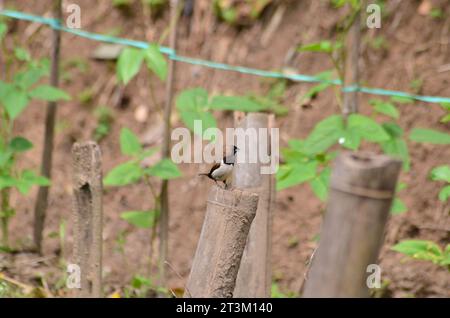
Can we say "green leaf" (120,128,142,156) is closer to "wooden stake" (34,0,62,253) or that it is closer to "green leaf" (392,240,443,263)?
"wooden stake" (34,0,62,253)

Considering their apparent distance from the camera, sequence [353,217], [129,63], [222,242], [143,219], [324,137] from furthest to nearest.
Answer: [143,219]
[324,137]
[129,63]
[222,242]
[353,217]

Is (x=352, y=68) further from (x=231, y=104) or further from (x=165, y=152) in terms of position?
(x=165, y=152)

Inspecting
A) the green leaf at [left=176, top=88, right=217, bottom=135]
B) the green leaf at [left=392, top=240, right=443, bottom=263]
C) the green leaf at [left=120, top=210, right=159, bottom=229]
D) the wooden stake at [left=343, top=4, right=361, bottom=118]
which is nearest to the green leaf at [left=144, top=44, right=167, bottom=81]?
the green leaf at [left=176, top=88, right=217, bottom=135]

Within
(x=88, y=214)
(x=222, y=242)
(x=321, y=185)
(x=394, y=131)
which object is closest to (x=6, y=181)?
(x=88, y=214)

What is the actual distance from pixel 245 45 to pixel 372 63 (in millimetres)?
958

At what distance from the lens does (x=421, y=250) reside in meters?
2.37

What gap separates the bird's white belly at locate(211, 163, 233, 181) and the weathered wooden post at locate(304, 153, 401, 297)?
835mm

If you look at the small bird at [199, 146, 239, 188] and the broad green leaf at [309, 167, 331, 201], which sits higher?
the small bird at [199, 146, 239, 188]

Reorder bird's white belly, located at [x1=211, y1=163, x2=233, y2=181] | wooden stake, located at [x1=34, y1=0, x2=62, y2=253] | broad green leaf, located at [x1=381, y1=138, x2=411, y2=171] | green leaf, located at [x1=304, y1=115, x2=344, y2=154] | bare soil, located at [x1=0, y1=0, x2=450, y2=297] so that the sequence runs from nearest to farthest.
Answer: bird's white belly, located at [x1=211, y1=163, x2=233, y2=181] < green leaf, located at [x1=304, y1=115, x2=344, y2=154] < broad green leaf, located at [x1=381, y1=138, x2=411, y2=171] < wooden stake, located at [x1=34, y1=0, x2=62, y2=253] < bare soil, located at [x1=0, y1=0, x2=450, y2=297]

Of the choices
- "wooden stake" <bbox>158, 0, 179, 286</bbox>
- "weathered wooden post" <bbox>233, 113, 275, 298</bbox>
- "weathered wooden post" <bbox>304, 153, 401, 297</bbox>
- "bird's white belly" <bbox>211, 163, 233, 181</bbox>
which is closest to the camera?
"weathered wooden post" <bbox>304, 153, 401, 297</bbox>

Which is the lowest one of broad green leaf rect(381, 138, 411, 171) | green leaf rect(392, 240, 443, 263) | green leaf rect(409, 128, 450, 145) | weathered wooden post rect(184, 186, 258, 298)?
green leaf rect(392, 240, 443, 263)

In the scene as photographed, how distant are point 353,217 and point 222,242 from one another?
65 cm

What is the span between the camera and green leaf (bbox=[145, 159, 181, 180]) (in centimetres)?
286
